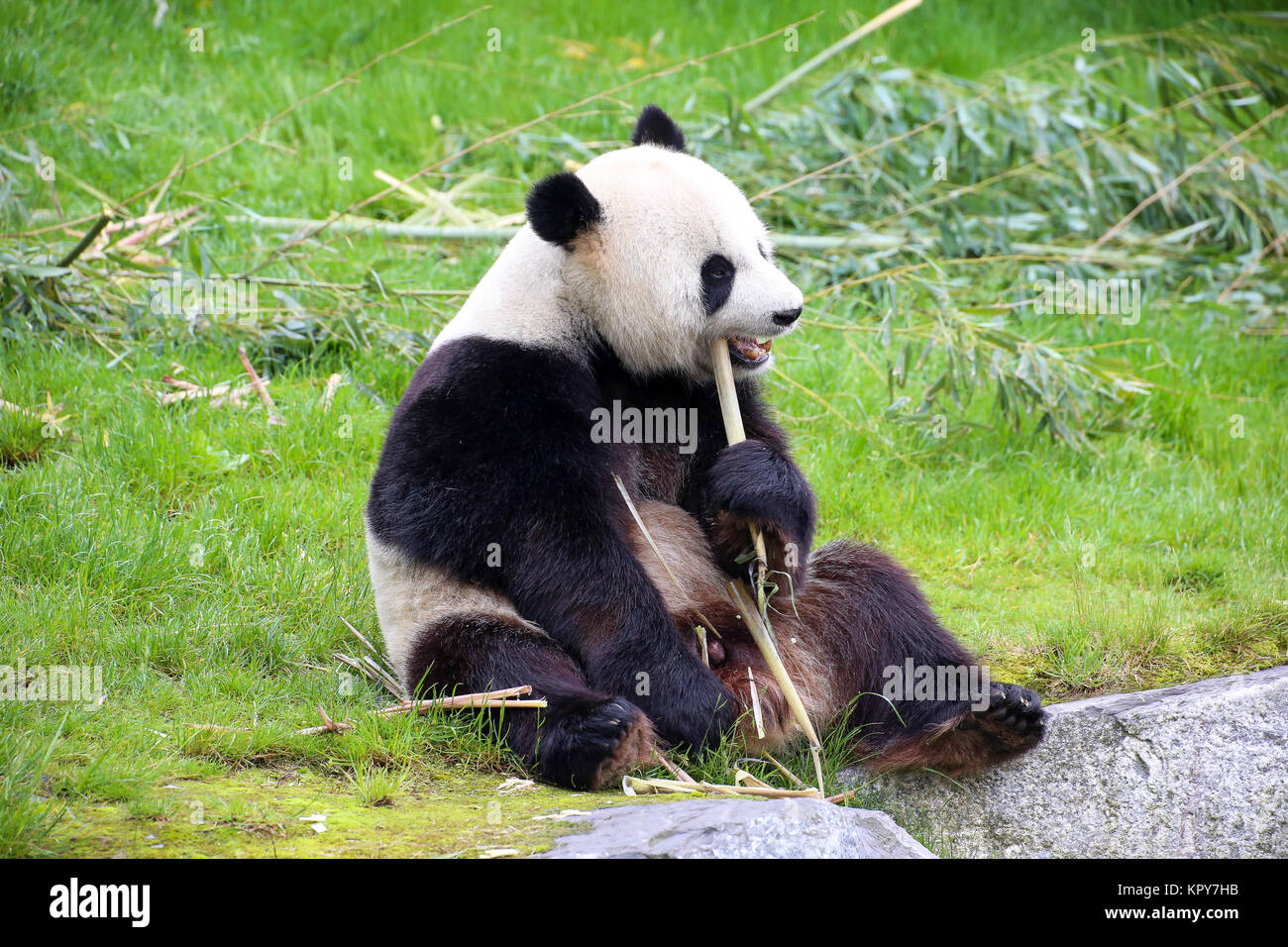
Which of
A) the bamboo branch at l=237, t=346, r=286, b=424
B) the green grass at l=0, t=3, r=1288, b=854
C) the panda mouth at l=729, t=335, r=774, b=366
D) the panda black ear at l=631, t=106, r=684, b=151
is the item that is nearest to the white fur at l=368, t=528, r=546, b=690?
the green grass at l=0, t=3, r=1288, b=854

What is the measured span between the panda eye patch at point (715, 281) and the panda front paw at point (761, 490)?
17.2 inches

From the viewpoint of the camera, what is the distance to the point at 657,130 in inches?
171

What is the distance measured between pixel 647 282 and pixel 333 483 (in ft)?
6.77

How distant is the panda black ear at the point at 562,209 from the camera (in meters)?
3.70

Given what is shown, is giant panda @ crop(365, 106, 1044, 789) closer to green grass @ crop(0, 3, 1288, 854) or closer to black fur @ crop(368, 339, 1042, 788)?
black fur @ crop(368, 339, 1042, 788)

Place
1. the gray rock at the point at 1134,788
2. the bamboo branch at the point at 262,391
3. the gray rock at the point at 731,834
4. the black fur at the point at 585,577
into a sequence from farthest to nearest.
Result: 1. the bamboo branch at the point at 262,391
2. the gray rock at the point at 1134,788
3. the black fur at the point at 585,577
4. the gray rock at the point at 731,834

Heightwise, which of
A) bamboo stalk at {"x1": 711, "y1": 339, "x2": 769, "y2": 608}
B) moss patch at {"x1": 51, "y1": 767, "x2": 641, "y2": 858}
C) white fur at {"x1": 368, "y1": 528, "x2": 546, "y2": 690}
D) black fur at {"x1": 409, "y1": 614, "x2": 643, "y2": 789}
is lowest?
moss patch at {"x1": 51, "y1": 767, "x2": 641, "y2": 858}

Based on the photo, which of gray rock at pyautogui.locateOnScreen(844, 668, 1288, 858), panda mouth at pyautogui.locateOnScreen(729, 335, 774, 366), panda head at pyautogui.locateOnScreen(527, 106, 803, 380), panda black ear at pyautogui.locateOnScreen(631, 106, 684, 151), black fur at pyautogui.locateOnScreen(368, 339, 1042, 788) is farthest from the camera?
panda black ear at pyautogui.locateOnScreen(631, 106, 684, 151)

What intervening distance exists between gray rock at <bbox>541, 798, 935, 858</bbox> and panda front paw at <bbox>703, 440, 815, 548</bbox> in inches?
38.8

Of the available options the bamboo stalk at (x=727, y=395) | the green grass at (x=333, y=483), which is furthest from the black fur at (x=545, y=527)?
the bamboo stalk at (x=727, y=395)

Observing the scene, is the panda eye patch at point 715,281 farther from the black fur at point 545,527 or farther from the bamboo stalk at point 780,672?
the bamboo stalk at point 780,672

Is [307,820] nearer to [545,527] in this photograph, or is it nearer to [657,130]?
[545,527]

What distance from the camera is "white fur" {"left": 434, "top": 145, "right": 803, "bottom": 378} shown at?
3807mm

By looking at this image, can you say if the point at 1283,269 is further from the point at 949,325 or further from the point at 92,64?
the point at 92,64
